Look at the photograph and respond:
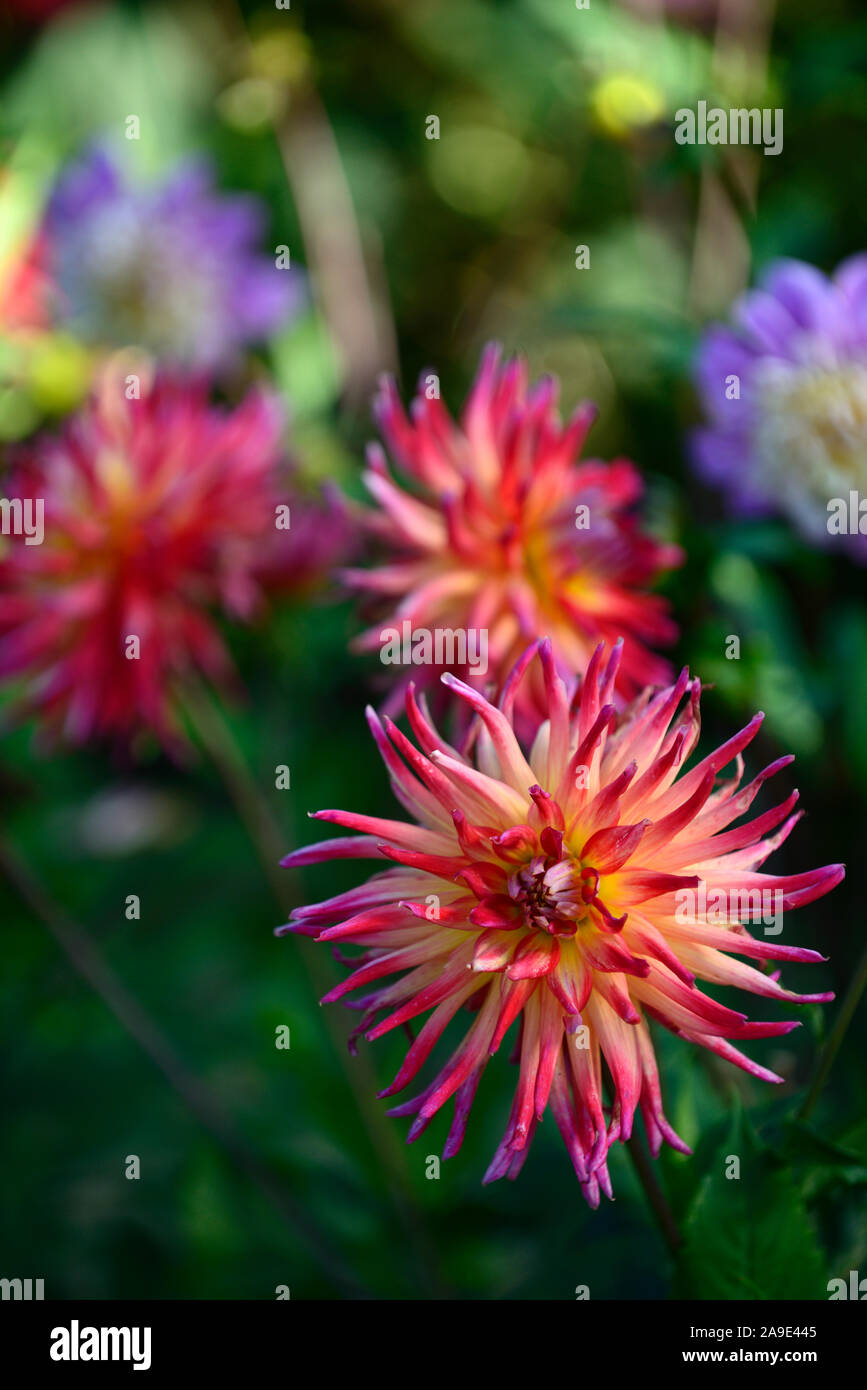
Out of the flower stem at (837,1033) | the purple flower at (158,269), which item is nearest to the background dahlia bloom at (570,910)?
the flower stem at (837,1033)

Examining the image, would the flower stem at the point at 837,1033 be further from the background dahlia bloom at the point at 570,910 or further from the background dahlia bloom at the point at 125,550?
the background dahlia bloom at the point at 125,550

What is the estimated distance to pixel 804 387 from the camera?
0.84 m

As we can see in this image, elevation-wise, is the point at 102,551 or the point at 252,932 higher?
the point at 102,551

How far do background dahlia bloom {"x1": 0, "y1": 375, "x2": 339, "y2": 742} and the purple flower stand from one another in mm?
426

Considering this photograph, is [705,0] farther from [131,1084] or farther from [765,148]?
[131,1084]

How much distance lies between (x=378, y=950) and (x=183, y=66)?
5.80 feet

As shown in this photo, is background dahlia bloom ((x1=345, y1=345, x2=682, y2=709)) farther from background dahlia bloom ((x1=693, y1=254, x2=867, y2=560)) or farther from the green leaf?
the green leaf

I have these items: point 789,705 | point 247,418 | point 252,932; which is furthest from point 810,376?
point 252,932

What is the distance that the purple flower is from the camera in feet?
4.35

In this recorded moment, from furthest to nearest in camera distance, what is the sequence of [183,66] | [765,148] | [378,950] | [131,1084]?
[183,66]
[131,1084]
[765,148]
[378,950]

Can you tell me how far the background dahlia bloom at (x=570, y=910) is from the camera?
1.65 feet

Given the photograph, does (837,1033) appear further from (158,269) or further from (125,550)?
(158,269)

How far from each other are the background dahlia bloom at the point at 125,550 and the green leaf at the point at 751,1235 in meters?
0.55

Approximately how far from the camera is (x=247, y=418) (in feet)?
3.10
